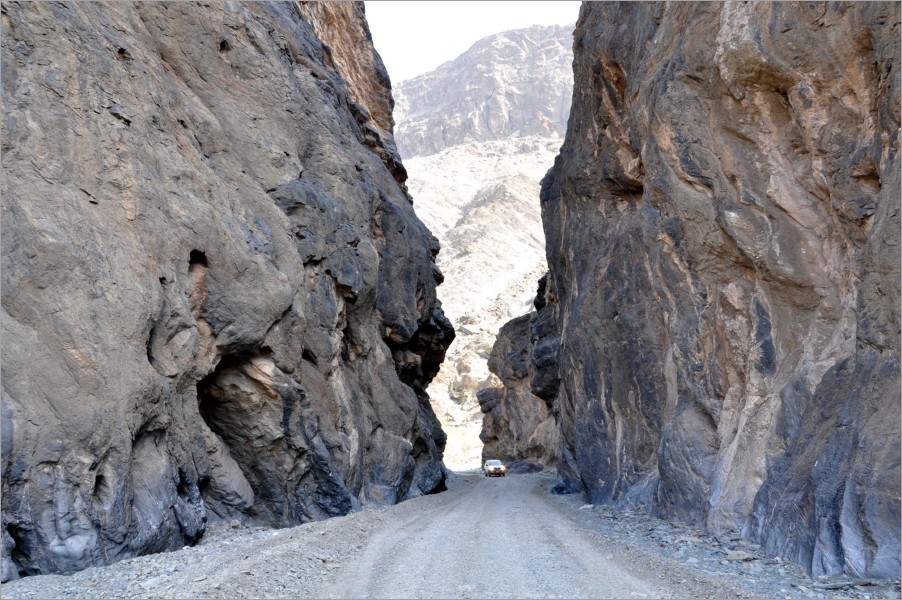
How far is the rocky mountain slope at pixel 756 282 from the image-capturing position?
945 centimetres

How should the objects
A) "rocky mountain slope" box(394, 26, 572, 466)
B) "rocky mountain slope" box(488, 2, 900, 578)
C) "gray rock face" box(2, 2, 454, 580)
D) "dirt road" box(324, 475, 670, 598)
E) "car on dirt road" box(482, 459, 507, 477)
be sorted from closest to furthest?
"dirt road" box(324, 475, 670, 598) → "rocky mountain slope" box(488, 2, 900, 578) → "gray rock face" box(2, 2, 454, 580) → "car on dirt road" box(482, 459, 507, 477) → "rocky mountain slope" box(394, 26, 572, 466)

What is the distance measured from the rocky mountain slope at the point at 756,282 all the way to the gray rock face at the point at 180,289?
8.12m

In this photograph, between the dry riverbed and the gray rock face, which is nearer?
the dry riverbed

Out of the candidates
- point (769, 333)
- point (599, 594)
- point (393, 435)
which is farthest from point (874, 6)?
point (393, 435)

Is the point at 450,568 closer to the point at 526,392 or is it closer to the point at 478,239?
the point at 526,392

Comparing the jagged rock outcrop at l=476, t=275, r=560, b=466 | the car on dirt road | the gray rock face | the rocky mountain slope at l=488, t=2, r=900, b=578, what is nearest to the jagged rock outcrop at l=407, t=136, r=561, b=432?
the jagged rock outcrop at l=476, t=275, r=560, b=466

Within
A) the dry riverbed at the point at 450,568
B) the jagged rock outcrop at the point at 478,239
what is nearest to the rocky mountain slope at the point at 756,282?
the dry riverbed at the point at 450,568

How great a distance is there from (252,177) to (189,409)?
728cm

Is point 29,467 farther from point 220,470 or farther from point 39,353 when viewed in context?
point 220,470

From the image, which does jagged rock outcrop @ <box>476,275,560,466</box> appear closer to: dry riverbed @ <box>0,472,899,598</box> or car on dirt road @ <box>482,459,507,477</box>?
car on dirt road @ <box>482,459,507,477</box>

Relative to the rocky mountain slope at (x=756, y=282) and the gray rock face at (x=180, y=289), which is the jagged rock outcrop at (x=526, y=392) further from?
the rocky mountain slope at (x=756, y=282)

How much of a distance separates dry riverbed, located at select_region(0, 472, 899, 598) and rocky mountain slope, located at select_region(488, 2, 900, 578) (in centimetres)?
97

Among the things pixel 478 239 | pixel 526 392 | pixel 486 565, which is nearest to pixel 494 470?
pixel 526 392

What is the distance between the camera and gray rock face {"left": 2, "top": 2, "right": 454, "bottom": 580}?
1012cm
